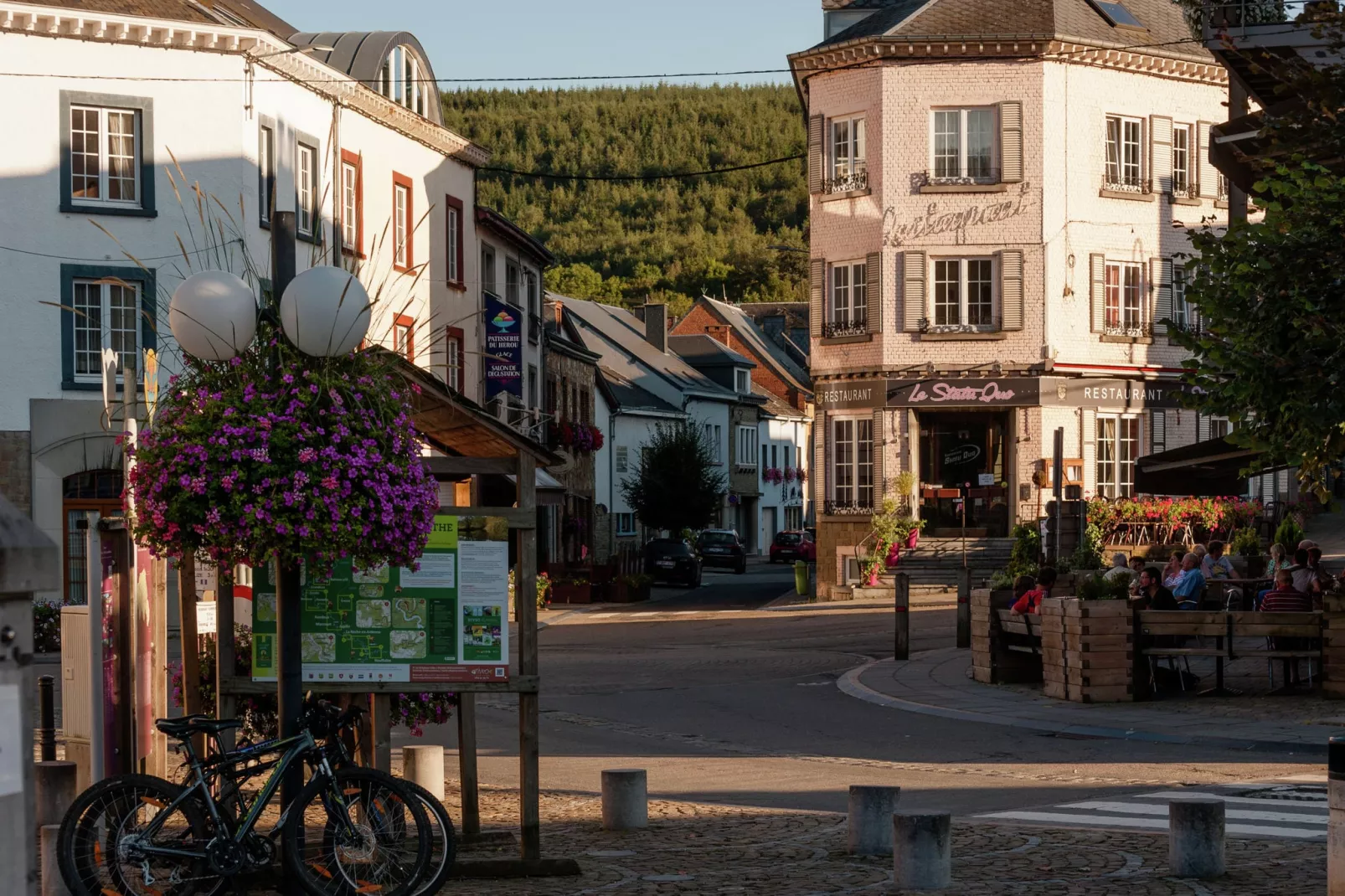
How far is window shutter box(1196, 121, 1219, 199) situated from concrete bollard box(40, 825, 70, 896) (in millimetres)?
37255

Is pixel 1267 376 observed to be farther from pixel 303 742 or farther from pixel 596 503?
pixel 596 503

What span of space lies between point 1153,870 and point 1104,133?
33.3 m

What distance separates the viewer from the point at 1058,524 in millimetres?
34500

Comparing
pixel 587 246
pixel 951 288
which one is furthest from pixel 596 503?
pixel 587 246

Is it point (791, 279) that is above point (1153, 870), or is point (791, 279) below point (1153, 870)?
above

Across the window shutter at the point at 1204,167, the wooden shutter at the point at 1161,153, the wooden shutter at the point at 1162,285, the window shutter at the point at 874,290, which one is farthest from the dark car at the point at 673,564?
the window shutter at the point at 1204,167

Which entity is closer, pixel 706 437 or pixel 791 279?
pixel 706 437

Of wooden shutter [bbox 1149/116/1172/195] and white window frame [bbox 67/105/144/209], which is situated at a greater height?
wooden shutter [bbox 1149/116/1172/195]

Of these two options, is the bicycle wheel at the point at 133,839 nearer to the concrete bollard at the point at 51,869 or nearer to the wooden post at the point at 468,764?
the concrete bollard at the point at 51,869

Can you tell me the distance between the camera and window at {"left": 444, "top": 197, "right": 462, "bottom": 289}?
135ft

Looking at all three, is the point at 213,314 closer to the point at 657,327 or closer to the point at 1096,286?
the point at 1096,286

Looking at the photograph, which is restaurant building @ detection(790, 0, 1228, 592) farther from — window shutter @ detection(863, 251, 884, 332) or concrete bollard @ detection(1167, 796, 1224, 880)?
concrete bollard @ detection(1167, 796, 1224, 880)

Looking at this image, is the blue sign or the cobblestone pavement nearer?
the cobblestone pavement

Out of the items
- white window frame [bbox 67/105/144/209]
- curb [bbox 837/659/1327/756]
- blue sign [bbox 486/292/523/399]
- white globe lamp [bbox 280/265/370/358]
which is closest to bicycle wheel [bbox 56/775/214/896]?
white globe lamp [bbox 280/265/370/358]
